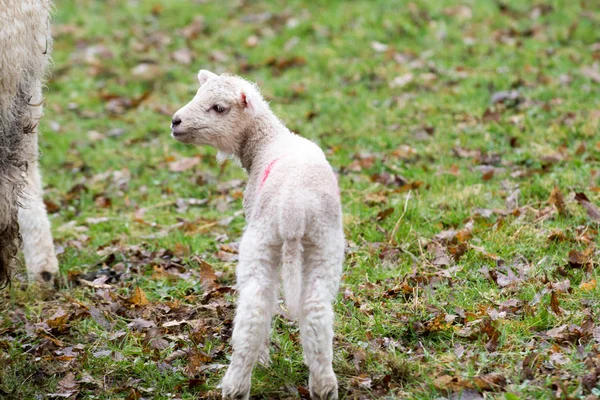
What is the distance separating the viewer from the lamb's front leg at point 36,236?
6160 mm

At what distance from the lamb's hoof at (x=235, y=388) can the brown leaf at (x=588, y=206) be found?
3.09m

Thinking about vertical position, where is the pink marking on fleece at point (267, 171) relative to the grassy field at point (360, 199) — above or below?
above

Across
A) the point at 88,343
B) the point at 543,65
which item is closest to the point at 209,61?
the point at 543,65

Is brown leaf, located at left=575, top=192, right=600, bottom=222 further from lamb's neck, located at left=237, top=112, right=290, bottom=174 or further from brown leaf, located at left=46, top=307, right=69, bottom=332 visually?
brown leaf, located at left=46, top=307, right=69, bottom=332

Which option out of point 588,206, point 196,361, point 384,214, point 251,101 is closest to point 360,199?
point 384,214

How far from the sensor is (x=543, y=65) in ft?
30.8

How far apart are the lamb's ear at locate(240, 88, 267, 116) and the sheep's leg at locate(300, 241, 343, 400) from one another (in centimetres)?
98

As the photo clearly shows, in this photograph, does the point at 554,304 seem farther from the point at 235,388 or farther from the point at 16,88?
the point at 16,88

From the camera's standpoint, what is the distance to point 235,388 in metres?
4.00

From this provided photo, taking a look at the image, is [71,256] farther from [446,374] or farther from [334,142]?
[446,374]

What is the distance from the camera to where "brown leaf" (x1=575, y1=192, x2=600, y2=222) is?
19.3 ft

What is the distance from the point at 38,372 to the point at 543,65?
679 centimetres

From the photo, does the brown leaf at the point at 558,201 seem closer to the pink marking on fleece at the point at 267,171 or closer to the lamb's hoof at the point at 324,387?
the pink marking on fleece at the point at 267,171

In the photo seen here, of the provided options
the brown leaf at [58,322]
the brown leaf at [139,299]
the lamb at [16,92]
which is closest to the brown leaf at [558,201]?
the brown leaf at [139,299]
